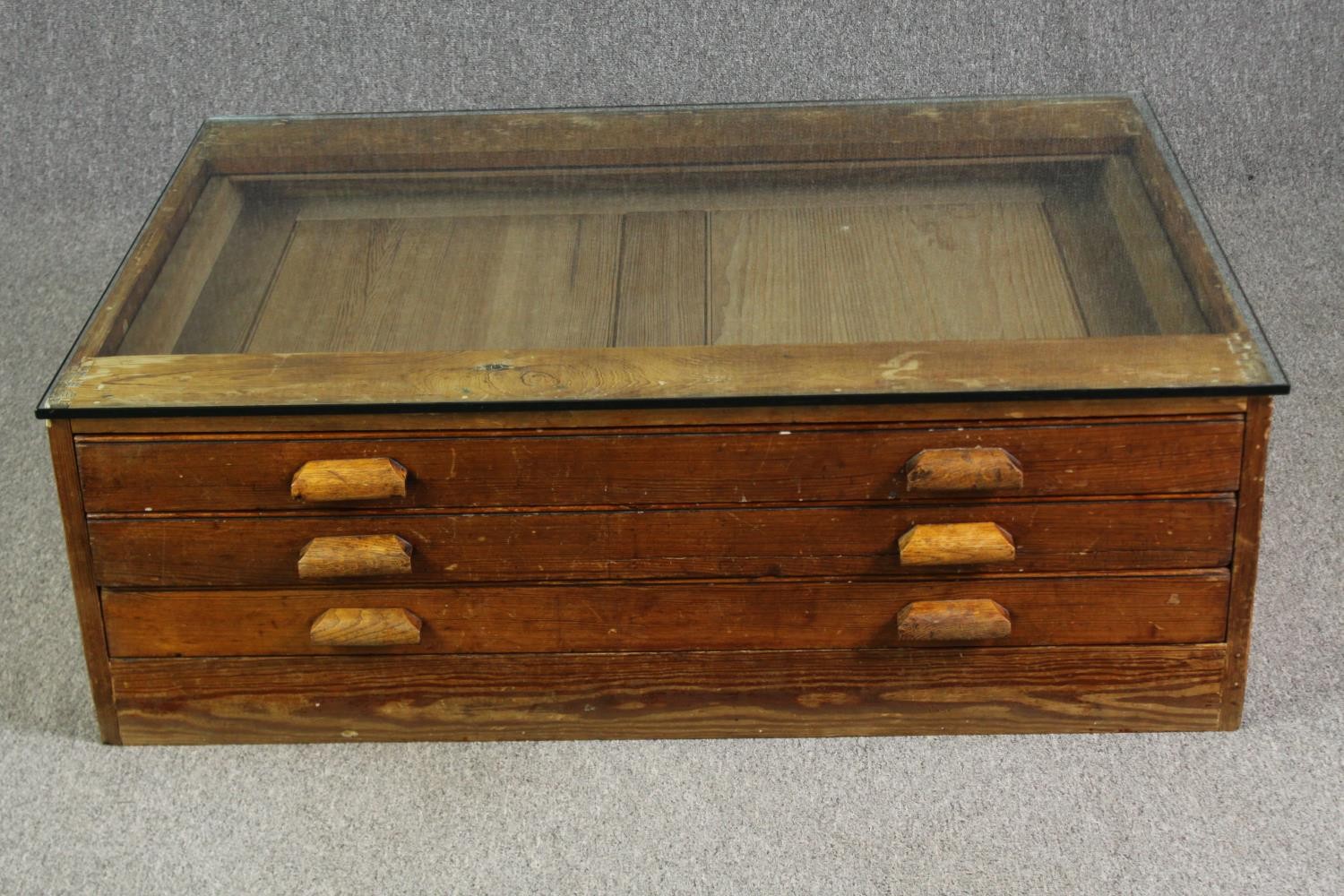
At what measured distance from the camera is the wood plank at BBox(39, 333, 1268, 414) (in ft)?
5.90

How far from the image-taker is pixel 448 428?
183 cm

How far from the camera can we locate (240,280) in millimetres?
2023

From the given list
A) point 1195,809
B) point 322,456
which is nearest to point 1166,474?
point 1195,809

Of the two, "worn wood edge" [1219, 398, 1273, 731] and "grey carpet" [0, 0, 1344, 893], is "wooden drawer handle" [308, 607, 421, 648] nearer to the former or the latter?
"grey carpet" [0, 0, 1344, 893]

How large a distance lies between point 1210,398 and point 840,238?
0.45 meters

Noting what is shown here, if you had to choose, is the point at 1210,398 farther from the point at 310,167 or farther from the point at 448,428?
the point at 310,167

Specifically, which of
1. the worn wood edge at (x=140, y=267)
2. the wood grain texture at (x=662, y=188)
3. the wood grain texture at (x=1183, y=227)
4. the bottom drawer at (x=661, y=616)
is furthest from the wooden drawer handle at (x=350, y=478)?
the wood grain texture at (x=1183, y=227)

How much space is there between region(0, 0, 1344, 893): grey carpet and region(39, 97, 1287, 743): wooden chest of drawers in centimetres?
5

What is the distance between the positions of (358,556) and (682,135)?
0.61 meters

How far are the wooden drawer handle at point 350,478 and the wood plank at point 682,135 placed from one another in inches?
17.9

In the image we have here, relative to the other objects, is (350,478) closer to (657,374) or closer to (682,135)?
(657,374)

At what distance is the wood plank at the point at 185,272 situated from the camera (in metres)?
1.92

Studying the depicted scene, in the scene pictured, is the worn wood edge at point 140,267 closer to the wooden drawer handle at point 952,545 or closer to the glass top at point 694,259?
the glass top at point 694,259

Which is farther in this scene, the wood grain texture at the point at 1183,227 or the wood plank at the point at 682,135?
the wood plank at the point at 682,135
